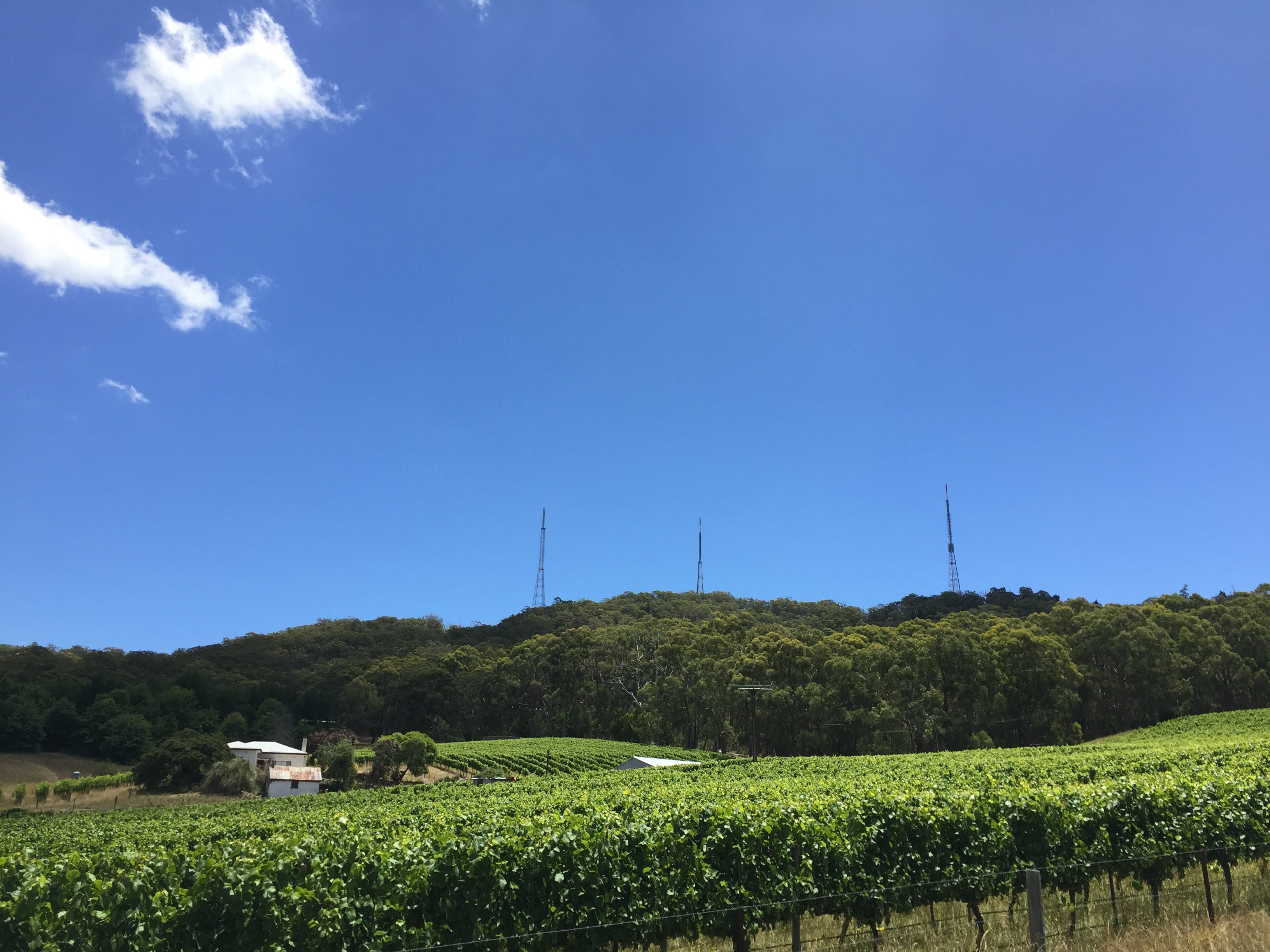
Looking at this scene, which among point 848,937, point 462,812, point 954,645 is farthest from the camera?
point 954,645

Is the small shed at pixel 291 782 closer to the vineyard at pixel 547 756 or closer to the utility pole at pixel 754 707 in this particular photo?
the vineyard at pixel 547 756

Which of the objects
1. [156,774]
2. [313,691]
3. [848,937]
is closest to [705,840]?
[848,937]

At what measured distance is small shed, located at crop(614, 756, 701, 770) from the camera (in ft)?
155

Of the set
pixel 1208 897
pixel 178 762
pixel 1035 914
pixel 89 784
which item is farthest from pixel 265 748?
pixel 1035 914

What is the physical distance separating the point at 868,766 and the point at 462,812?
909 inches

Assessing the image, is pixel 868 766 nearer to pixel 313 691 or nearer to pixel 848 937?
pixel 848 937

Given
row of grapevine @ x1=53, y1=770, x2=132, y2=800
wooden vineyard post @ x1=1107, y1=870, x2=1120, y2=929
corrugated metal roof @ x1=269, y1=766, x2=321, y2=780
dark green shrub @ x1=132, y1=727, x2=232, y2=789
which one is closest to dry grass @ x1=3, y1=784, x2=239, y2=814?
row of grapevine @ x1=53, y1=770, x2=132, y2=800

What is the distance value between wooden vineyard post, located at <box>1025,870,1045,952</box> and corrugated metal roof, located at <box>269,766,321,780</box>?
59.3 meters

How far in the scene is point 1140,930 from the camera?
29.5 feet

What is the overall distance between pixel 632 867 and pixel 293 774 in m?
56.7

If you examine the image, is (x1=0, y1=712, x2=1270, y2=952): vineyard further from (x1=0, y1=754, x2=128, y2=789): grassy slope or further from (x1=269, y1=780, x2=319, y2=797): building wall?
(x1=0, y1=754, x2=128, y2=789): grassy slope

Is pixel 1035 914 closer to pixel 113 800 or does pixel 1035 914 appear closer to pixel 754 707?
pixel 754 707

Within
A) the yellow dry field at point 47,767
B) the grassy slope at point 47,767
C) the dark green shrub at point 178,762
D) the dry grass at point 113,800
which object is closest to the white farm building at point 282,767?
the dark green shrub at point 178,762

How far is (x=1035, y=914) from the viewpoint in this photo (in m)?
7.48
